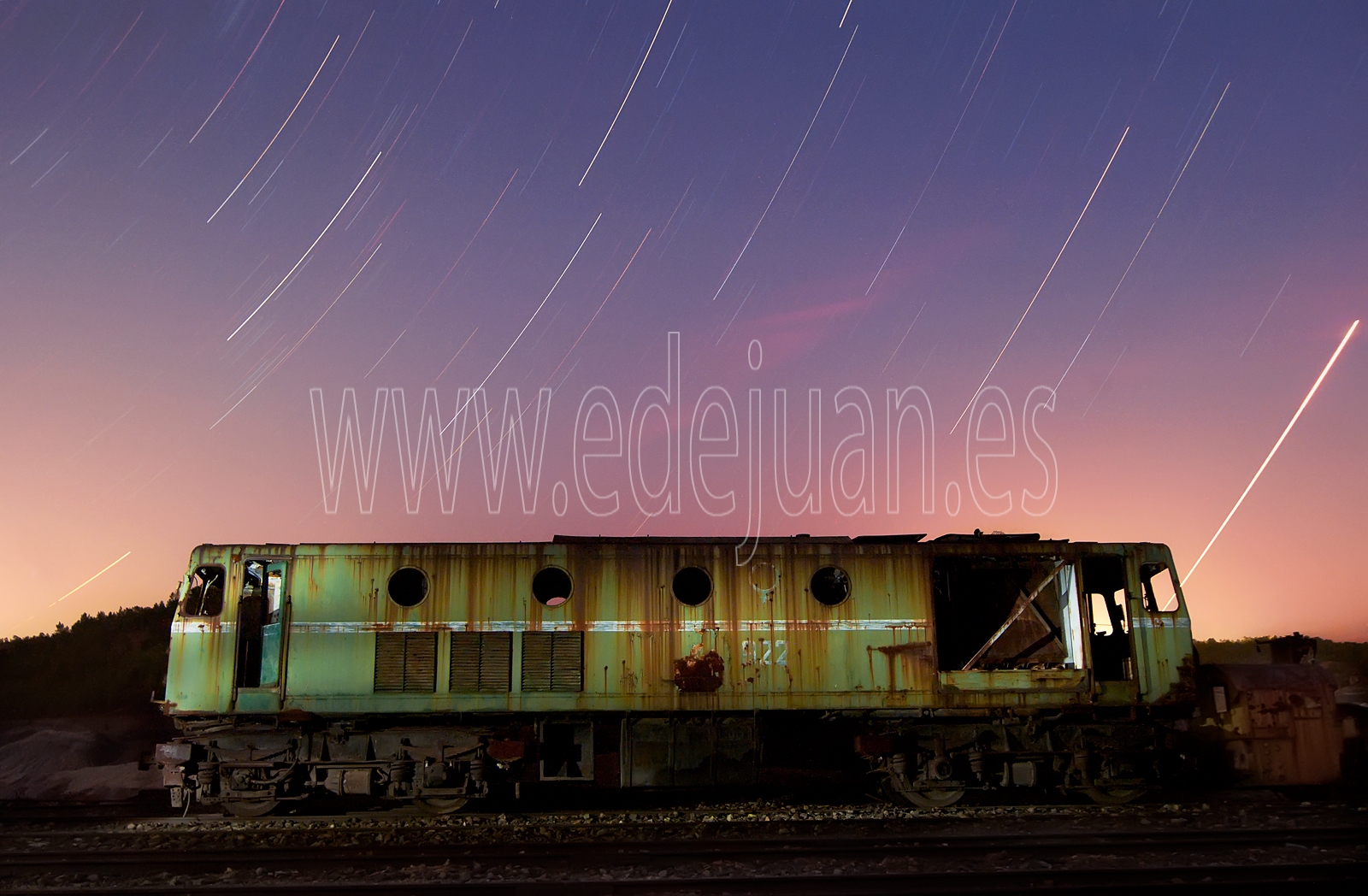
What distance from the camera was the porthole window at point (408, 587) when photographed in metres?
14.0

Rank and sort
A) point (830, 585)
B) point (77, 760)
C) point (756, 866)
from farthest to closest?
point (77, 760)
point (830, 585)
point (756, 866)

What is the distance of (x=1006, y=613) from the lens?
53.6 feet

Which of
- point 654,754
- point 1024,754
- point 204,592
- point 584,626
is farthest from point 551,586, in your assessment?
point 1024,754

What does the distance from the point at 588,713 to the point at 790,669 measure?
307 centimetres

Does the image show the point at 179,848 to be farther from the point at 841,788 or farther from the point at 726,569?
the point at 841,788

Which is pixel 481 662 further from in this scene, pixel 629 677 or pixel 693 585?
pixel 693 585

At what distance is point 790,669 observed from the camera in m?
14.0

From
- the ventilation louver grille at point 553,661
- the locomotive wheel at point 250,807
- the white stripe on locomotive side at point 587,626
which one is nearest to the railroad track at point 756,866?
the locomotive wheel at point 250,807

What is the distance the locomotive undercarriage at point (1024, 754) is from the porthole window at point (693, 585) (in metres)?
3.19

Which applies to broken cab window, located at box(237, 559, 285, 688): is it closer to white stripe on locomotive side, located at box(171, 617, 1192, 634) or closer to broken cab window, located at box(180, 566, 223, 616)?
broken cab window, located at box(180, 566, 223, 616)

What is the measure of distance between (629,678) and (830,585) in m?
3.37

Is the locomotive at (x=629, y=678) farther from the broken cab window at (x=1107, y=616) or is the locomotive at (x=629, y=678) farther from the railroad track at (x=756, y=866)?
the railroad track at (x=756, y=866)

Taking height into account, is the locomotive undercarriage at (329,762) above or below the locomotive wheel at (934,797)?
above

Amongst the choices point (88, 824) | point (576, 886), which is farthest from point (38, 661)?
point (576, 886)
